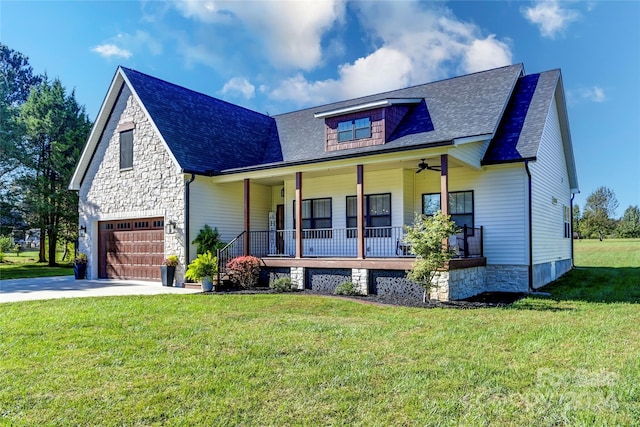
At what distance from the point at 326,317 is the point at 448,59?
16.7 metres

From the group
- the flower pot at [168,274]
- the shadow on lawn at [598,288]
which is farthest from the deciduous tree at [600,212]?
the flower pot at [168,274]

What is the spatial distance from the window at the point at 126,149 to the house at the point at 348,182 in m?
0.06

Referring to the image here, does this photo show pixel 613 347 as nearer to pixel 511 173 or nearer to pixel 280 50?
pixel 511 173

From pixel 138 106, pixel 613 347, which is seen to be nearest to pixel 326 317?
pixel 613 347

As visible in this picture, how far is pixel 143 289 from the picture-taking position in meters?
12.9

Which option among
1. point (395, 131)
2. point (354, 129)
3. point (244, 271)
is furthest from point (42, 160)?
point (395, 131)

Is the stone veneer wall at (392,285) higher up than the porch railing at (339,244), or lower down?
lower down

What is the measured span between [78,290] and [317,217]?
7965mm

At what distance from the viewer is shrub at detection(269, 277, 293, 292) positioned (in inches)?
481

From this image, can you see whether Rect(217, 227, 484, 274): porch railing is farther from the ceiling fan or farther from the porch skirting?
the ceiling fan

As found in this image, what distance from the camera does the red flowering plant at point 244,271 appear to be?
42.0 ft

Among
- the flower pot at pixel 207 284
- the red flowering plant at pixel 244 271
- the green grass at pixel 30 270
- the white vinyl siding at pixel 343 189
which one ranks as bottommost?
the green grass at pixel 30 270

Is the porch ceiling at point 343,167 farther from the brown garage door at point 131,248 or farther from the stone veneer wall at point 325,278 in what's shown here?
the brown garage door at point 131,248

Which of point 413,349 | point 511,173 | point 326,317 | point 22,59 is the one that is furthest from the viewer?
point 22,59
